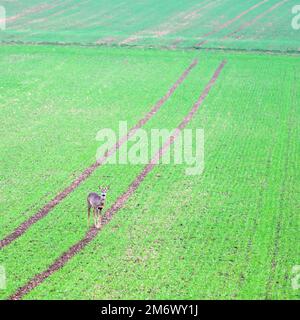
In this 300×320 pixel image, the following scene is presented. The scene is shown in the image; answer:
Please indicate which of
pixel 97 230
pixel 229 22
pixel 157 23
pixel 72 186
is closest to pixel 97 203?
pixel 97 230

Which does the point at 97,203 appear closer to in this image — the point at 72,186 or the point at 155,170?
the point at 72,186

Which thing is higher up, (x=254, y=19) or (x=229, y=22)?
(x=254, y=19)

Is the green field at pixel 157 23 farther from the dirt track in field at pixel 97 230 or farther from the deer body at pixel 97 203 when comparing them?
the deer body at pixel 97 203

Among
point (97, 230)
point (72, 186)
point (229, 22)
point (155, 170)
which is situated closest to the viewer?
point (97, 230)

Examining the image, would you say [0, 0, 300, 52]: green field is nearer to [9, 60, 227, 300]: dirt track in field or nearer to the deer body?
[9, 60, 227, 300]: dirt track in field

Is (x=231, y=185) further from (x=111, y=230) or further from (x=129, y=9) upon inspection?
(x=129, y=9)

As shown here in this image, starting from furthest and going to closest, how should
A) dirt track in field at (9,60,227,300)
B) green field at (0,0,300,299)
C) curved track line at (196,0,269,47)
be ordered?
curved track line at (196,0,269,47) → green field at (0,0,300,299) → dirt track in field at (9,60,227,300)

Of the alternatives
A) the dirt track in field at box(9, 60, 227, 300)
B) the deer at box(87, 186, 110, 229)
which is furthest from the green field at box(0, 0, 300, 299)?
the deer at box(87, 186, 110, 229)

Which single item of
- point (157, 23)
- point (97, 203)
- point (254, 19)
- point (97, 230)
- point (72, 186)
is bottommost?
point (97, 230)
